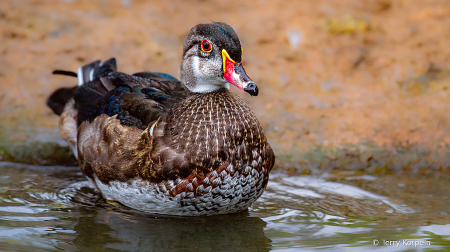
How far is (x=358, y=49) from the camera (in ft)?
21.4

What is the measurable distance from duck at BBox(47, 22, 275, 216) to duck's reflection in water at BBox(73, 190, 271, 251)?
9 cm

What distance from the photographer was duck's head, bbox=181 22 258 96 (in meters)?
3.72

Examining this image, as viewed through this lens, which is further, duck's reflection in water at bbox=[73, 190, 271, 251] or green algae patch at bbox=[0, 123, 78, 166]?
green algae patch at bbox=[0, 123, 78, 166]

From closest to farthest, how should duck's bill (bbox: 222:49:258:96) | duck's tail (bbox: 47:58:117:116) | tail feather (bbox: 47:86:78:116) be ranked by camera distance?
duck's bill (bbox: 222:49:258:96) → duck's tail (bbox: 47:58:117:116) → tail feather (bbox: 47:86:78:116)

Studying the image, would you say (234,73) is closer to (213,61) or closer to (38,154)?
(213,61)

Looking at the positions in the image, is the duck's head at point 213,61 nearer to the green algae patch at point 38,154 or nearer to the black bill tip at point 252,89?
the black bill tip at point 252,89

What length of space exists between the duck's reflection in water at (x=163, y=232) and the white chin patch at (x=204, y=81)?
1.04 meters

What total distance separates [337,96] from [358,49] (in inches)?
35.8

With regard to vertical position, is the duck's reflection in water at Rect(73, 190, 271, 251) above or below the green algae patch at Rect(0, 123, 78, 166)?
below

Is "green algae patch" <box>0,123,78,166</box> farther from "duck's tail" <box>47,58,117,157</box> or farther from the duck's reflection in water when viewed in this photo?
→ the duck's reflection in water

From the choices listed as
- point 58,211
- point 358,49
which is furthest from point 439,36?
point 58,211

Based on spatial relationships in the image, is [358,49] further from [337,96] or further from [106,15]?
[106,15]

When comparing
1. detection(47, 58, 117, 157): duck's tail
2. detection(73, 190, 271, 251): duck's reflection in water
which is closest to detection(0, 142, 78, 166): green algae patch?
detection(47, 58, 117, 157): duck's tail

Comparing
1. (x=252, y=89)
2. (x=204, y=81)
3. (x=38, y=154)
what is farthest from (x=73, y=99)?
(x=252, y=89)
